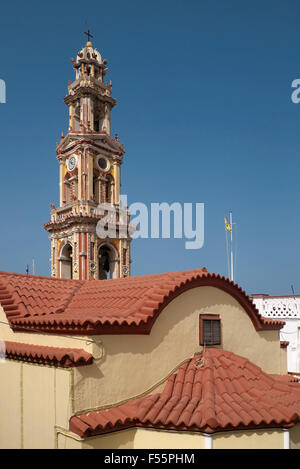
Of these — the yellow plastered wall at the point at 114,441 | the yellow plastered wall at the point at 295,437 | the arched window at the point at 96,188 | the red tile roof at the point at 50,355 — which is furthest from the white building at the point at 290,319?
the arched window at the point at 96,188

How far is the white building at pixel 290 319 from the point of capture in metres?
15.0

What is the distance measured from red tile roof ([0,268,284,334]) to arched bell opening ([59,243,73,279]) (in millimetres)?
12118

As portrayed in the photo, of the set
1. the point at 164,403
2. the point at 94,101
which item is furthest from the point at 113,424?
the point at 94,101

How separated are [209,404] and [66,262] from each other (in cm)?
1875

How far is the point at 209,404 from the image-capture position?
709 centimetres

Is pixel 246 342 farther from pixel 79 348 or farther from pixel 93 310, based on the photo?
pixel 79 348

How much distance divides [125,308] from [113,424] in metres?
2.51

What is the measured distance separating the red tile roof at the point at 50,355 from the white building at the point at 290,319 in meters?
10.1

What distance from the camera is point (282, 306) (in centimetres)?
1555

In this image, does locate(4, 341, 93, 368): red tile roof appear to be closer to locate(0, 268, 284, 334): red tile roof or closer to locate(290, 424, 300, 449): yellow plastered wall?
locate(0, 268, 284, 334): red tile roof

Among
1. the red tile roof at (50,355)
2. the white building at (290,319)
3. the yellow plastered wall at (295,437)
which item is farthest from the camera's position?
the white building at (290,319)

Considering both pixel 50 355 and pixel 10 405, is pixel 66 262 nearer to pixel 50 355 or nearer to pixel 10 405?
pixel 10 405

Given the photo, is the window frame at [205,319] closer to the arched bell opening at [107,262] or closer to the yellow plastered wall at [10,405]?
the yellow plastered wall at [10,405]

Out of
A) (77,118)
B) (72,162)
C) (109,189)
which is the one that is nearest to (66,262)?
(109,189)
